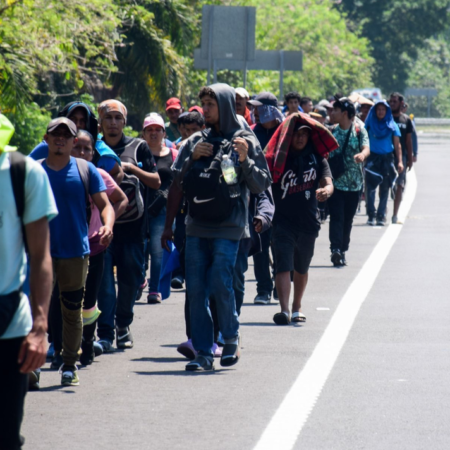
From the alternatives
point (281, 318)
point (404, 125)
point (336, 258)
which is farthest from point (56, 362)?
point (404, 125)

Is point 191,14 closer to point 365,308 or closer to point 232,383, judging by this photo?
point 365,308

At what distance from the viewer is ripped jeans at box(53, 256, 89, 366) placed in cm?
720

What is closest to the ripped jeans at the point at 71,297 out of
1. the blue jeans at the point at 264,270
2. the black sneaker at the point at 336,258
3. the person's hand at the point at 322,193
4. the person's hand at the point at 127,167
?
the person's hand at the point at 127,167

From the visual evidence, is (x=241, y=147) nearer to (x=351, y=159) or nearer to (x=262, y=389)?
(x=262, y=389)

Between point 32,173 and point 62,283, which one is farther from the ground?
point 32,173

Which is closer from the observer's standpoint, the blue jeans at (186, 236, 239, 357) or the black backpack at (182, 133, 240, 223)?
the black backpack at (182, 133, 240, 223)

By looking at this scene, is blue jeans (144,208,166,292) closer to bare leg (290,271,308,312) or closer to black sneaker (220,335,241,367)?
bare leg (290,271,308,312)

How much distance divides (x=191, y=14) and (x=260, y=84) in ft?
36.4

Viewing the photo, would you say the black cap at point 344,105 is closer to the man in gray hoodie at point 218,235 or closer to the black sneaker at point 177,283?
the black sneaker at point 177,283

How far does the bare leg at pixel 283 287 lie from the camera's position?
9688 mm

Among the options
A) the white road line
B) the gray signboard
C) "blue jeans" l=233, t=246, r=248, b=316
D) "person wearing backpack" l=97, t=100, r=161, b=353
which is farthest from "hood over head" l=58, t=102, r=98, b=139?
the gray signboard

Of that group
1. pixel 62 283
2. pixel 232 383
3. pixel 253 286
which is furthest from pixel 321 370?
pixel 253 286

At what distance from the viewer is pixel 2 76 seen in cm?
1379

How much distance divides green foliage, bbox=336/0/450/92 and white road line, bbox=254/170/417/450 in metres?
70.0
